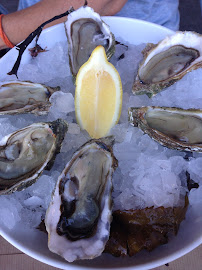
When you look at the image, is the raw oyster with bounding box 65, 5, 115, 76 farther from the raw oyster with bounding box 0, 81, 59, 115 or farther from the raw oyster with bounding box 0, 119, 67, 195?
the raw oyster with bounding box 0, 119, 67, 195

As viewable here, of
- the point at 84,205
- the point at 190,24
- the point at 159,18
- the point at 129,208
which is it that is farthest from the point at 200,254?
the point at 190,24

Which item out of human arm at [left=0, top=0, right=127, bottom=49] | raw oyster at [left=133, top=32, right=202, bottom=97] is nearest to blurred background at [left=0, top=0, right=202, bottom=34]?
human arm at [left=0, top=0, right=127, bottom=49]

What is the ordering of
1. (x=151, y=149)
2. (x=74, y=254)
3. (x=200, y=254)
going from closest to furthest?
1. (x=74, y=254)
2. (x=151, y=149)
3. (x=200, y=254)

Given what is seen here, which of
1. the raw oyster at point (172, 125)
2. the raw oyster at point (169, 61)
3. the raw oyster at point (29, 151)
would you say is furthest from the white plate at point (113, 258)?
the raw oyster at point (169, 61)

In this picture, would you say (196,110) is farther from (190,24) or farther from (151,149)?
(190,24)

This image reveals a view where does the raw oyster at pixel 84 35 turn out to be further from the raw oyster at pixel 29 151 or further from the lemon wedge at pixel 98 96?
the raw oyster at pixel 29 151

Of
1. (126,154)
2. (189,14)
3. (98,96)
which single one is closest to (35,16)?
(98,96)
